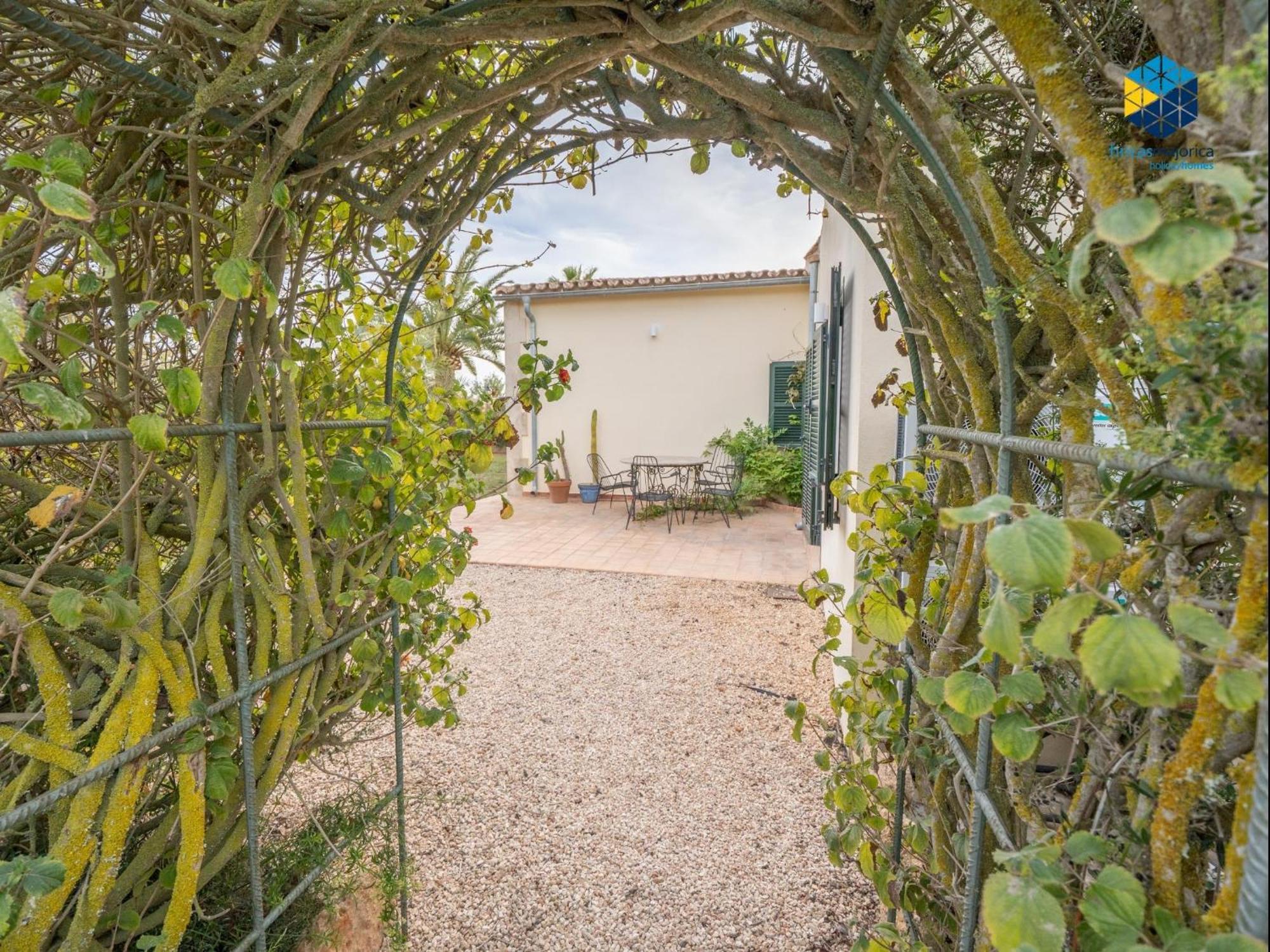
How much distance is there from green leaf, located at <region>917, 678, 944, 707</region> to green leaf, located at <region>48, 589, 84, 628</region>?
46.6 inches

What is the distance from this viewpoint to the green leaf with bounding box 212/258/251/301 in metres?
0.90

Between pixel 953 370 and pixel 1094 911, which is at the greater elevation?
pixel 953 370

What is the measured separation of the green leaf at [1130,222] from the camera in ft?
1.18

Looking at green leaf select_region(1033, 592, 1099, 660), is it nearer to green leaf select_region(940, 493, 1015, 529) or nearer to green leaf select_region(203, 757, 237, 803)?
green leaf select_region(940, 493, 1015, 529)

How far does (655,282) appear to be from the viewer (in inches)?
320

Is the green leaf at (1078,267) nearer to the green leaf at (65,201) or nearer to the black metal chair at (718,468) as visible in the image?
the green leaf at (65,201)

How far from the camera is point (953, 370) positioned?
1106 mm

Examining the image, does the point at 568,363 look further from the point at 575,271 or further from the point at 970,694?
the point at 575,271

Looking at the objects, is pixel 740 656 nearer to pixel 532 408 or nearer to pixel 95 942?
pixel 532 408

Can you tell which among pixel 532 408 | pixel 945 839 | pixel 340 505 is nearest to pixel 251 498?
pixel 340 505

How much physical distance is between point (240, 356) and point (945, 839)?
1597mm

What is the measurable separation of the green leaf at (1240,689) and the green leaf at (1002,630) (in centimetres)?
12

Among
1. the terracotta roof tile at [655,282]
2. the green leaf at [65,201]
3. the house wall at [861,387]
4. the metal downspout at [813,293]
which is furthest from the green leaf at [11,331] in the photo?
the terracotta roof tile at [655,282]

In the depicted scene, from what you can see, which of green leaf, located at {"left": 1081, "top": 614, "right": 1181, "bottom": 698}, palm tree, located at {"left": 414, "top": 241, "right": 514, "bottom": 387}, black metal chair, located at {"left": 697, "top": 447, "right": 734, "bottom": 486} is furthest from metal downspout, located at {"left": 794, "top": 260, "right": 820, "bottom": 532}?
green leaf, located at {"left": 1081, "top": 614, "right": 1181, "bottom": 698}
